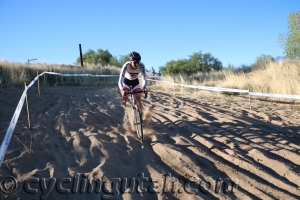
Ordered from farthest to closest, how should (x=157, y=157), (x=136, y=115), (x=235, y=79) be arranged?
(x=235, y=79)
(x=136, y=115)
(x=157, y=157)

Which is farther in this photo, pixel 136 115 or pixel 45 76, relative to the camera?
pixel 45 76

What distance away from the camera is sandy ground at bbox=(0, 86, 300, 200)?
389cm

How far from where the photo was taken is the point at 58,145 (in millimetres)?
5762

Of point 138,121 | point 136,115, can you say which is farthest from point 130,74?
point 138,121

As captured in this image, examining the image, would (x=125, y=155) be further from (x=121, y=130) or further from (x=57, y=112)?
(x=57, y=112)

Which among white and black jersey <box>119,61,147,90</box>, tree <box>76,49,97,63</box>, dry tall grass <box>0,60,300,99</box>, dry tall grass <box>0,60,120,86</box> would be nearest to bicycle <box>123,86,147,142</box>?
white and black jersey <box>119,61,147,90</box>

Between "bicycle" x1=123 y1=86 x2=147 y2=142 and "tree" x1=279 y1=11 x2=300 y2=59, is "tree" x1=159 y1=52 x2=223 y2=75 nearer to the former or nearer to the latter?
"tree" x1=279 y1=11 x2=300 y2=59

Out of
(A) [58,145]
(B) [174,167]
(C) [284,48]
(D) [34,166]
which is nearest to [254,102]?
(B) [174,167]

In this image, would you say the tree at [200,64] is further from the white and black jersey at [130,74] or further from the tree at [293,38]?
the white and black jersey at [130,74]

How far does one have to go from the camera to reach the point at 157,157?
5273 mm

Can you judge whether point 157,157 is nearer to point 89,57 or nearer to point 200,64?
point 200,64

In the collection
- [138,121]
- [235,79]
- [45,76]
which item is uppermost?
[45,76]

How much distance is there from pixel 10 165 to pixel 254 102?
31.3 feet

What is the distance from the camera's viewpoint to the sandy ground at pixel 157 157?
3.89m
